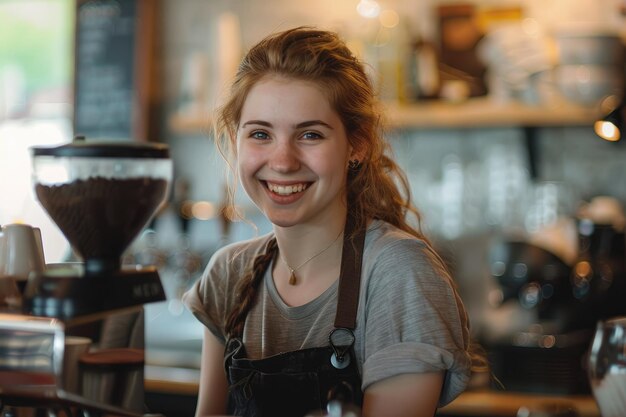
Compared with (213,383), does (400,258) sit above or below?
above

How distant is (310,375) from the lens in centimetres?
149

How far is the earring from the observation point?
163 cm

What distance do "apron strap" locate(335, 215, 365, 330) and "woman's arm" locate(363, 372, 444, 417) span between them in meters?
0.14

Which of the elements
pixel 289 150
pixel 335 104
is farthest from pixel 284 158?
pixel 335 104

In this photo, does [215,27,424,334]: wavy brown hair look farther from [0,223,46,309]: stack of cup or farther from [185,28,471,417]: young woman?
[0,223,46,309]: stack of cup

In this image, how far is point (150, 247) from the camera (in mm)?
3432

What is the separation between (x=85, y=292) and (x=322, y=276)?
19.4 inches

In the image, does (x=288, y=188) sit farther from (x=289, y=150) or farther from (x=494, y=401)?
(x=494, y=401)

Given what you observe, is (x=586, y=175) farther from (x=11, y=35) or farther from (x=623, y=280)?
(x=11, y=35)

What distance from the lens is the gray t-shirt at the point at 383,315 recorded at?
138 cm

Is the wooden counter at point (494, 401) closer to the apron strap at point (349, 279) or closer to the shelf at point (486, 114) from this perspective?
the shelf at point (486, 114)

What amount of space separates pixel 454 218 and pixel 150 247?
43.4 inches

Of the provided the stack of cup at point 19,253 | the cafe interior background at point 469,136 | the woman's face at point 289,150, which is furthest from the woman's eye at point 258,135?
the cafe interior background at point 469,136

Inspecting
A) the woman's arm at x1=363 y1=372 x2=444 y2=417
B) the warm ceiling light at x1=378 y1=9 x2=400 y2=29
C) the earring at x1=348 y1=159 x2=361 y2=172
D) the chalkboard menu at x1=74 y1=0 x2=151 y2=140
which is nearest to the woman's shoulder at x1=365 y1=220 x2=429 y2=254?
the earring at x1=348 y1=159 x2=361 y2=172
